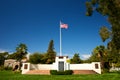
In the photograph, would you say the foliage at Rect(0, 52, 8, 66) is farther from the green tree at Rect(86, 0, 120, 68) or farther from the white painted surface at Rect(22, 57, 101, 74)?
the green tree at Rect(86, 0, 120, 68)

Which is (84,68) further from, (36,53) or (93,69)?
(36,53)

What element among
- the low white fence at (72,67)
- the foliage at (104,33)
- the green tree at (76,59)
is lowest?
the low white fence at (72,67)

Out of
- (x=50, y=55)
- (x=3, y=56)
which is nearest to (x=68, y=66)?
(x=50, y=55)

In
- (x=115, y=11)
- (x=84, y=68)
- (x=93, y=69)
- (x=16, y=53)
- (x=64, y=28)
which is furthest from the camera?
(x=16, y=53)

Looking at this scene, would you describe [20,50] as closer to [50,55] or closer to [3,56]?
[50,55]

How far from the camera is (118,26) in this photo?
2105 centimetres

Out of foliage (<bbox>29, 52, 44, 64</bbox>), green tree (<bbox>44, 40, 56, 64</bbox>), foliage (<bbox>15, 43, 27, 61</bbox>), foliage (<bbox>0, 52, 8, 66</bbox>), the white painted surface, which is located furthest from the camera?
foliage (<bbox>0, 52, 8, 66</bbox>)

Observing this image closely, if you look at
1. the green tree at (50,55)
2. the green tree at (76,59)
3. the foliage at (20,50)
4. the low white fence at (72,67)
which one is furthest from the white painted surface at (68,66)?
the green tree at (76,59)

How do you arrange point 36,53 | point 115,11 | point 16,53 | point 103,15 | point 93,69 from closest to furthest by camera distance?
point 115,11 < point 103,15 < point 93,69 < point 16,53 < point 36,53

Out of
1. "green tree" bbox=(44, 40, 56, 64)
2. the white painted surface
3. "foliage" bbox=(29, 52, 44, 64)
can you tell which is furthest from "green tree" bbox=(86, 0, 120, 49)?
"foliage" bbox=(29, 52, 44, 64)

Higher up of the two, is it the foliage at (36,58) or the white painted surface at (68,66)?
the foliage at (36,58)

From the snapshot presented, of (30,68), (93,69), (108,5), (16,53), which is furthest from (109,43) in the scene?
(16,53)

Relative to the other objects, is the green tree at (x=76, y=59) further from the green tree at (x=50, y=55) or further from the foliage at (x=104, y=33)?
the foliage at (x=104, y=33)

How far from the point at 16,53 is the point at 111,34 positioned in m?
41.4
